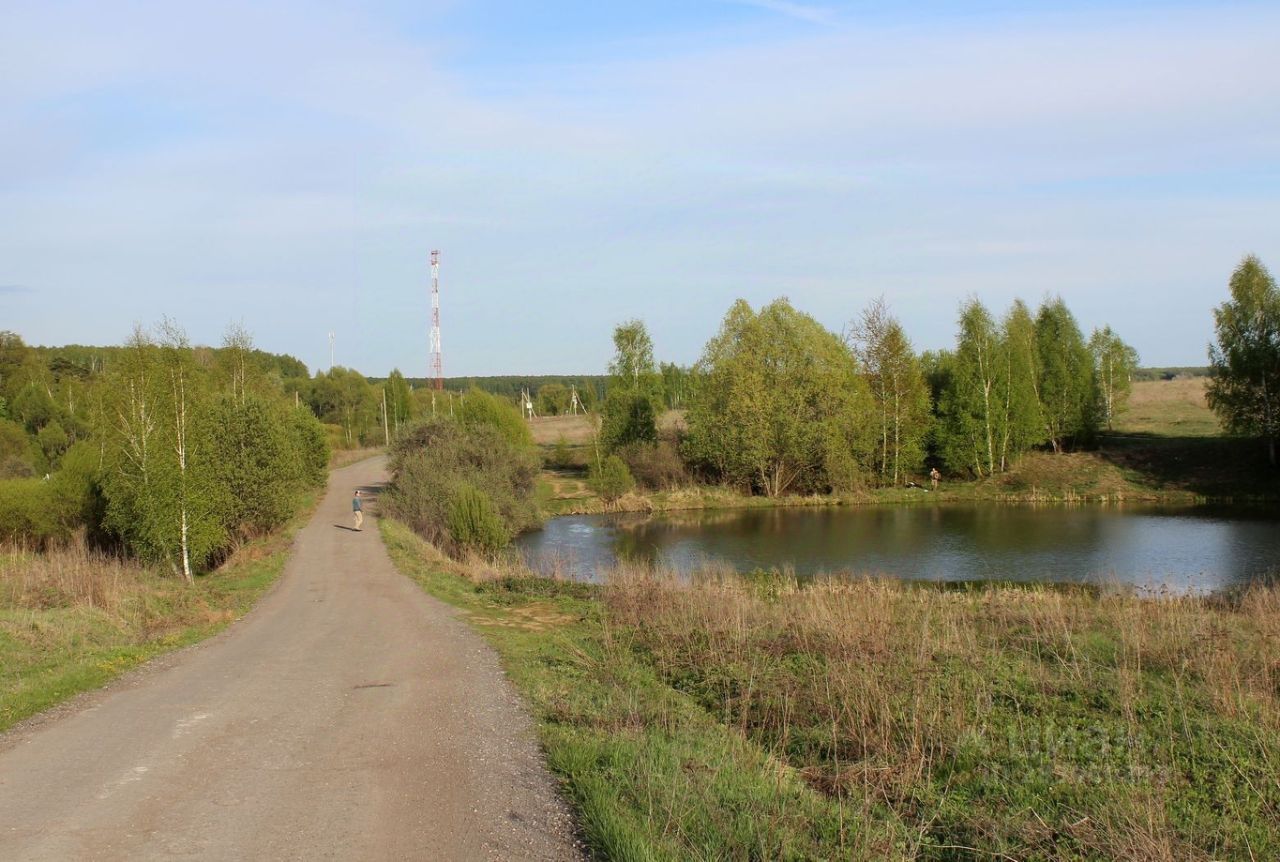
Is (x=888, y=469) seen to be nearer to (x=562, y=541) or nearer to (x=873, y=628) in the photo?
(x=562, y=541)

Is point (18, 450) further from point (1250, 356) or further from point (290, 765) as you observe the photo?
point (1250, 356)

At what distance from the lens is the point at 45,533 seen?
1497 inches

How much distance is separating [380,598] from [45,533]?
80.0 feet

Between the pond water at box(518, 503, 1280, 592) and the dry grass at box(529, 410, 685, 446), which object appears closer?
the pond water at box(518, 503, 1280, 592)

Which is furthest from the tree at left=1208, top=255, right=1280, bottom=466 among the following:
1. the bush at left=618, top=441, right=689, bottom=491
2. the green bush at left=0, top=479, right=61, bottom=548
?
the green bush at left=0, top=479, right=61, bottom=548

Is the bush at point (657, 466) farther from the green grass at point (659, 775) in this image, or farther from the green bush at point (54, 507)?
the green grass at point (659, 775)

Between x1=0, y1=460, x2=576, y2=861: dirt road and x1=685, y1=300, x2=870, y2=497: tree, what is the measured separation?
142 ft

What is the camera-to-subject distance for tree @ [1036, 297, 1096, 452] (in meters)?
59.0

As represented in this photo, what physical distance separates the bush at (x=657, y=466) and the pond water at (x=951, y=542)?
580 centimetres

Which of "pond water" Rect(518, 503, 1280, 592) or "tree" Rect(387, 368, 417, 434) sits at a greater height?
"tree" Rect(387, 368, 417, 434)

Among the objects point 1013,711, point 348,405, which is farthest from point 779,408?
point 348,405

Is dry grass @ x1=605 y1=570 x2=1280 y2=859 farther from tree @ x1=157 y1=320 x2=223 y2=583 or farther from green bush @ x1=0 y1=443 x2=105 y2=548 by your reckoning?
green bush @ x1=0 y1=443 x2=105 y2=548

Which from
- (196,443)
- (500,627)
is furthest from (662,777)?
(196,443)

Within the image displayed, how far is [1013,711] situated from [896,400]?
5005 cm
